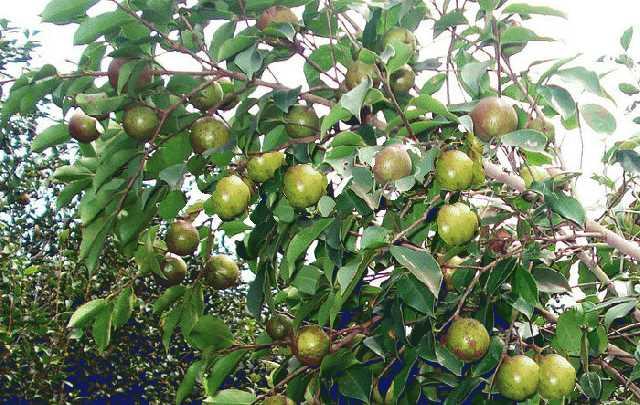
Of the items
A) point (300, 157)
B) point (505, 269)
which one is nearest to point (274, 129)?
point (300, 157)

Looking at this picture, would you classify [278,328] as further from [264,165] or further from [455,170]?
[455,170]

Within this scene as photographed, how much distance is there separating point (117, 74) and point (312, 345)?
3.15 feet

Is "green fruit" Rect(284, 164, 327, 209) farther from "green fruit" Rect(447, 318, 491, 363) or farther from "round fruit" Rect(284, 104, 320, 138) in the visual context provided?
"green fruit" Rect(447, 318, 491, 363)

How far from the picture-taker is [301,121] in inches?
78.6

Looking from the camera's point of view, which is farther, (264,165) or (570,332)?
(570,332)

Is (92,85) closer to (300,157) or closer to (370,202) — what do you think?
(300,157)

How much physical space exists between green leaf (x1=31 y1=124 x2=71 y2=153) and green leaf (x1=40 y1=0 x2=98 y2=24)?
50 centimetres

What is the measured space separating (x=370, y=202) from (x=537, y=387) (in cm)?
81

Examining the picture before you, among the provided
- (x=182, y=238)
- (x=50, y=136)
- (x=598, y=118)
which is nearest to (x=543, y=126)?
(x=598, y=118)

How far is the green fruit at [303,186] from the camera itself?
1877mm

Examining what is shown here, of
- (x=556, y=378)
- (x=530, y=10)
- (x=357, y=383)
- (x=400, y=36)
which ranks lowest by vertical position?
(x=357, y=383)

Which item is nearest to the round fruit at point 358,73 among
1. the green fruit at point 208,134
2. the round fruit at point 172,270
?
the green fruit at point 208,134

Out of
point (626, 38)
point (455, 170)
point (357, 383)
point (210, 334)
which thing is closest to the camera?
point (455, 170)

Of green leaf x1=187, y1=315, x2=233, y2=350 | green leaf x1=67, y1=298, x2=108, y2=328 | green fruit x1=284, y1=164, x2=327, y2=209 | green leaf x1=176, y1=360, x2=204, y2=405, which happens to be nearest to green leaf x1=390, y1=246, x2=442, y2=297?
green fruit x1=284, y1=164, x2=327, y2=209
